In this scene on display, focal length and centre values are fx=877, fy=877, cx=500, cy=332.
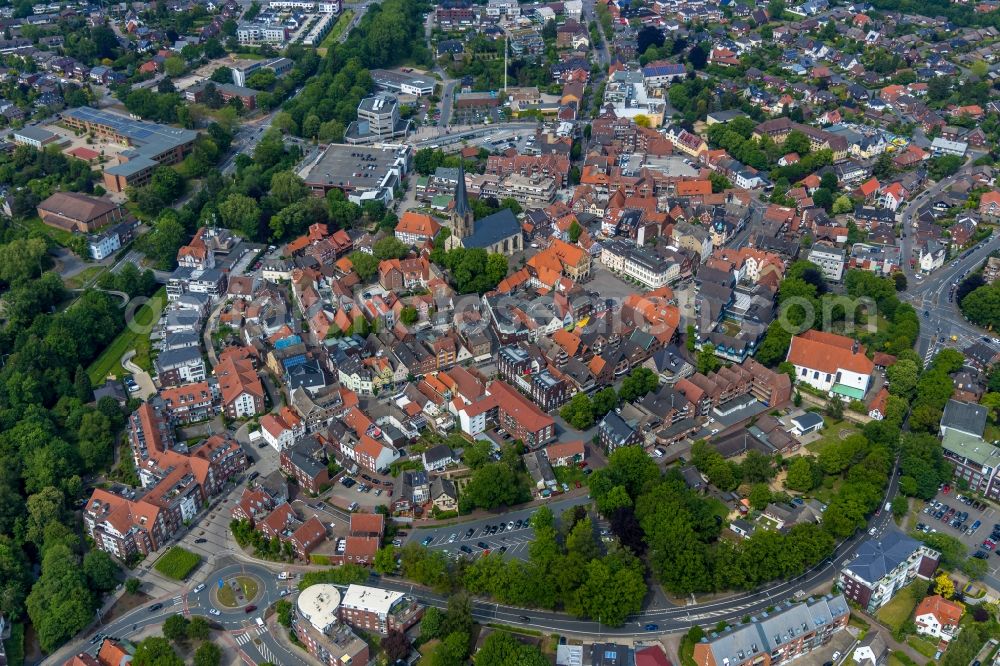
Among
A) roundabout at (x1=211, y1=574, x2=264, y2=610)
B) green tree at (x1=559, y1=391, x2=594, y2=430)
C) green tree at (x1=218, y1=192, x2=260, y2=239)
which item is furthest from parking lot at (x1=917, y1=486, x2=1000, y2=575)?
green tree at (x1=218, y1=192, x2=260, y2=239)

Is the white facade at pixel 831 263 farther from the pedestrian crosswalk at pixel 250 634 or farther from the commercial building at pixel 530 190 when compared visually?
the pedestrian crosswalk at pixel 250 634

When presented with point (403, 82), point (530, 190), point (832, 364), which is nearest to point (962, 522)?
point (832, 364)

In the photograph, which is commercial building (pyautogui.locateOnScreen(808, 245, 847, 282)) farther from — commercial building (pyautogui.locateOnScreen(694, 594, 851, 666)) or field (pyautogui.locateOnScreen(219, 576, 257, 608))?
field (pyautogui.locateOnScreen(219, 576, 257, 608))

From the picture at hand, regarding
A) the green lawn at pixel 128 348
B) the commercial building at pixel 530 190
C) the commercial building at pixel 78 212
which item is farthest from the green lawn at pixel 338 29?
the green lawn at pixel 128 348

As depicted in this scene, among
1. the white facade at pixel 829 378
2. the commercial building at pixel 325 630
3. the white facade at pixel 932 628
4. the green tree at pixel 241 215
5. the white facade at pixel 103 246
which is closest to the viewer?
the commercial building at pixel 325 630

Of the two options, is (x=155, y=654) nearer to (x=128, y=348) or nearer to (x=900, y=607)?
(x=128, y=348)
